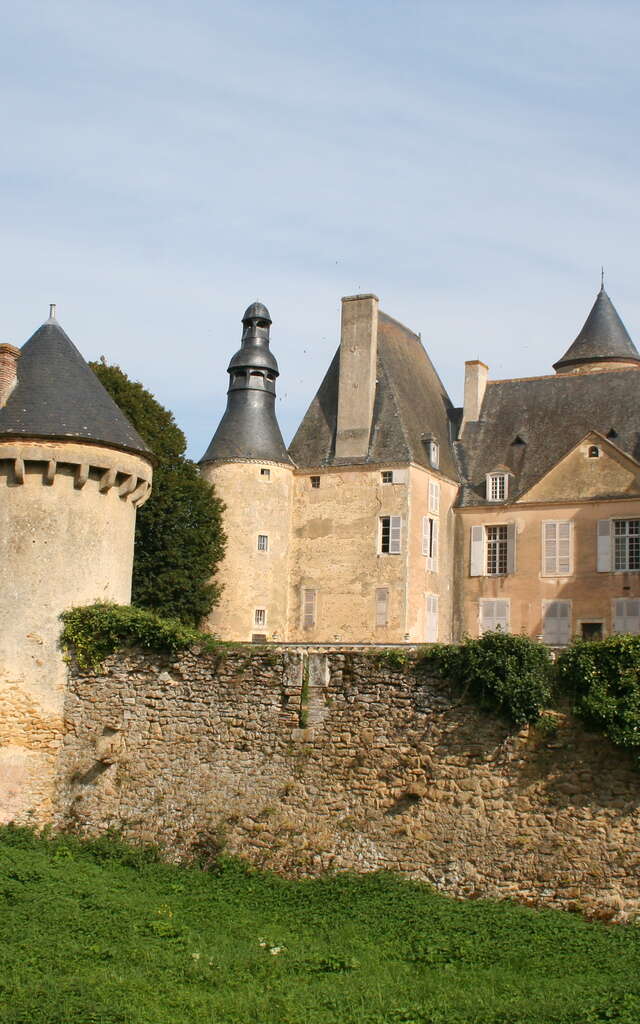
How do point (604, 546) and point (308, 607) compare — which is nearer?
point (604, 546)

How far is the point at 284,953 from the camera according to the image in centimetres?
1202

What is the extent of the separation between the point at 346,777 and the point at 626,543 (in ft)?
60.4

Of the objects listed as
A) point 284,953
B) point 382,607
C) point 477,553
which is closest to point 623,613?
point 477,553

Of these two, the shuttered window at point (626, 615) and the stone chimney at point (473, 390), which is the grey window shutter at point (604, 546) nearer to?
the shuttered window at point (626, 615)

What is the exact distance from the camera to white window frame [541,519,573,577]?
104ft

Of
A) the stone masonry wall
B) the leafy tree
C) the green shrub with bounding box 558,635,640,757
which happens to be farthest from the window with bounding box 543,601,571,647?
the green shrub with bounding box 558,635,640,757

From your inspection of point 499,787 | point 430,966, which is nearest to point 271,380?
point 499,787

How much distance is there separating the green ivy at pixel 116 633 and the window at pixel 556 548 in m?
17.3

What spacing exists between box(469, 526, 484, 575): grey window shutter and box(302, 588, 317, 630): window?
4680 millimetres

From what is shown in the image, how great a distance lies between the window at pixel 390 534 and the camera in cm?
3189

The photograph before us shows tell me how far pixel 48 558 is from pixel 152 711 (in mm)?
2904

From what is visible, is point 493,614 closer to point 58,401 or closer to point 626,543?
point 626,543

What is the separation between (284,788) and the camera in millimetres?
14820

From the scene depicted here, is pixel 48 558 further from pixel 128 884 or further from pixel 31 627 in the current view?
pixel 128 884
